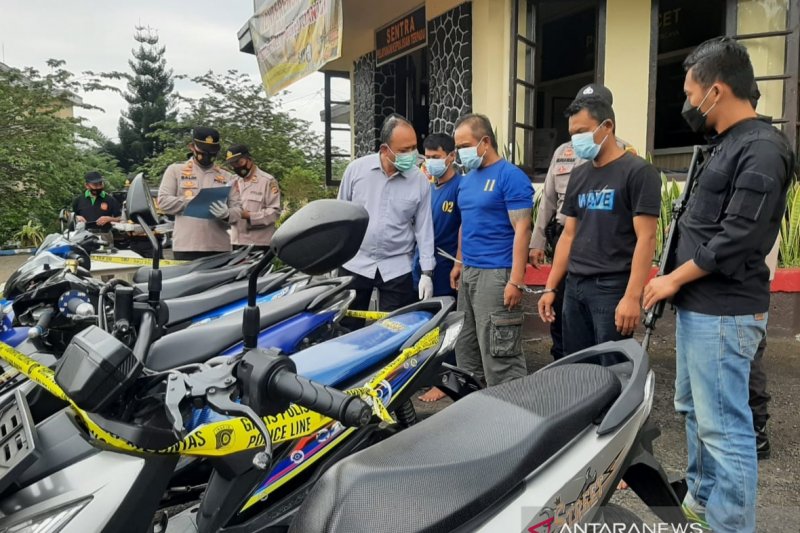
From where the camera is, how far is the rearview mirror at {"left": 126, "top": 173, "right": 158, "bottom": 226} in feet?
7.00

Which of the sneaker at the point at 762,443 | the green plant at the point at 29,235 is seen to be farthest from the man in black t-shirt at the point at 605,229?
the green plant at the point at 29,235

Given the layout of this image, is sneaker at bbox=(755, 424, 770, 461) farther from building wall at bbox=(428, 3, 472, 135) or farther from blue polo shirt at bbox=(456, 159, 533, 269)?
building wall at bbox=(428, 3, 472, 135)

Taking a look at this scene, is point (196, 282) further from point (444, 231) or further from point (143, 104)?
point (143, 104)

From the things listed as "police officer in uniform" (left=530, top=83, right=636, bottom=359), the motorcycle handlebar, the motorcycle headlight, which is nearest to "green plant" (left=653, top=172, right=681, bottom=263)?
"police officer in uniform" (left=530, top=83, right=636, bottom=359)

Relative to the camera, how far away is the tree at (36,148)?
1002 centimetres

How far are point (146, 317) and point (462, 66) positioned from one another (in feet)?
20.8

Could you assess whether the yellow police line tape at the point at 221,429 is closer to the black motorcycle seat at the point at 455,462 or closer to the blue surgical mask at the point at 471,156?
the black motorcycle seat at the point at 455,462

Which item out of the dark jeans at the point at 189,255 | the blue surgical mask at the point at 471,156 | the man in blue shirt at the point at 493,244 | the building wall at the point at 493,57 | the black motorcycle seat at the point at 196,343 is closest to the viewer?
the black motorcycle seat at the point at 196,343

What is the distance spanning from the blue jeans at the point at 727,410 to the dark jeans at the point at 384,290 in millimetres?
1911

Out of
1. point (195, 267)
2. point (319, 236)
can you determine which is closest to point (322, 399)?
point (319, 236)

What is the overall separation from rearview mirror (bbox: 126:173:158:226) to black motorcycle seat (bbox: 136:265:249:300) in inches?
48.9

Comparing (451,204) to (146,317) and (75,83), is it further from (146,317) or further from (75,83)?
(75,83)

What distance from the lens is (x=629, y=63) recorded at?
6551mm

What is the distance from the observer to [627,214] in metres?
2.77
